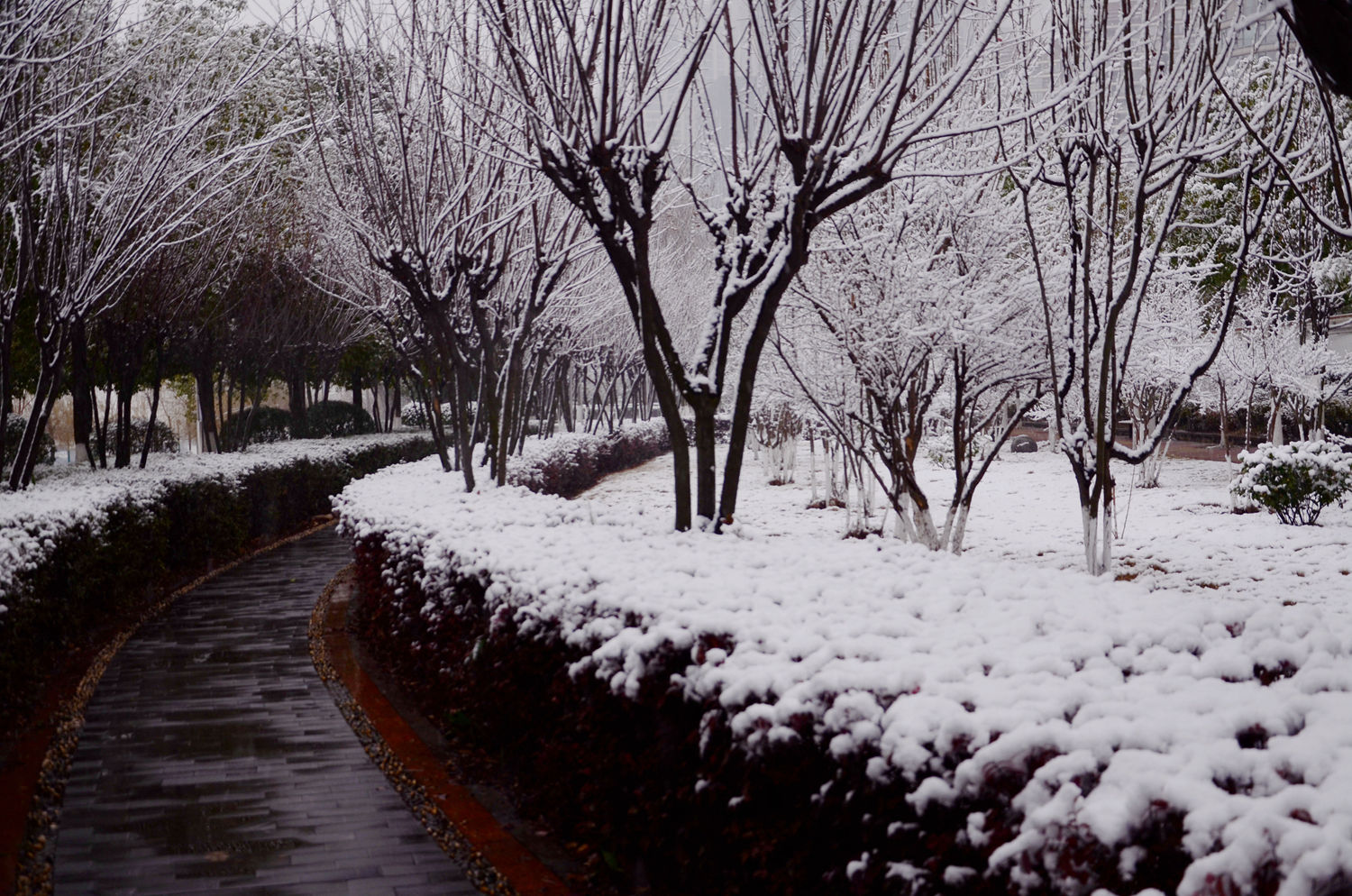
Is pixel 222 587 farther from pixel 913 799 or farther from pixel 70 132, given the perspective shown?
pixel 913 799

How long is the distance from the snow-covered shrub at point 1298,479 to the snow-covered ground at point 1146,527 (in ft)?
1.09

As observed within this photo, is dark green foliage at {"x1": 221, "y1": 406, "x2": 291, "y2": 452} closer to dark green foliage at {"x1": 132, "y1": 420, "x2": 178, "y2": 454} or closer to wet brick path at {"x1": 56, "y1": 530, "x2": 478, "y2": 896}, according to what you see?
dark green foliage at {"x1": 132, "y1": 420, "x2": 178, "y2": 454}

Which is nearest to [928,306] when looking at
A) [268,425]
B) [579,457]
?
[579,457]

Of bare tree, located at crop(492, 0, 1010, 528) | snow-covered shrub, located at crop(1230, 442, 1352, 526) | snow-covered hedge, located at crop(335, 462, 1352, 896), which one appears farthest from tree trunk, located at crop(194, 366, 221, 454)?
snow-covered hedge, located at crop(335, 462, 1352, 896)

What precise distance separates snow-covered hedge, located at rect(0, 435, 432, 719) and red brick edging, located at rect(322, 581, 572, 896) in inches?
71.8

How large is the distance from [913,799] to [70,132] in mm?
12313

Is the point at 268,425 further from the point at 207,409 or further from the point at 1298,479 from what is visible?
the point at 1298,479

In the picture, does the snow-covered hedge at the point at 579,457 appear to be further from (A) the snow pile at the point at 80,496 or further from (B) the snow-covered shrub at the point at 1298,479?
(B) the snow-covered shrub at the point at 1298,479

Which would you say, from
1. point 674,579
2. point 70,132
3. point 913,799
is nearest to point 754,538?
point 674,579

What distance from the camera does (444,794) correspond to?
5.23m

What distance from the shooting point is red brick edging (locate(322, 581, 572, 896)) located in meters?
Answer: 4.32

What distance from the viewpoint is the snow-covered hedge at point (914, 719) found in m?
1.97

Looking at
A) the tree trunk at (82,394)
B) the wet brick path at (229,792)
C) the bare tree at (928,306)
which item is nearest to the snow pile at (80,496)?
the tree trunk at (82,394)

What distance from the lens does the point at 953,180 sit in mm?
10266
